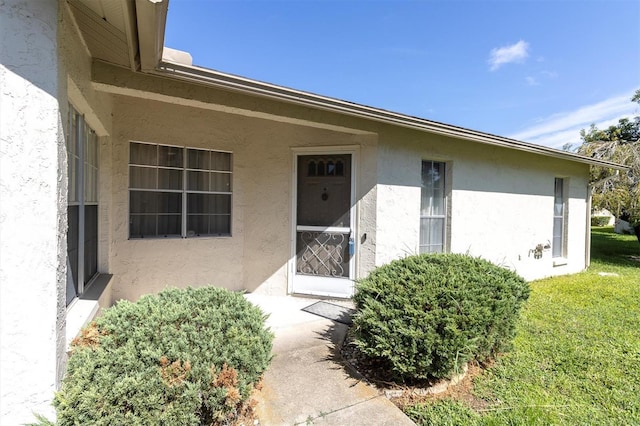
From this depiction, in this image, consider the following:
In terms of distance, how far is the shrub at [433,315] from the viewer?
318 cm

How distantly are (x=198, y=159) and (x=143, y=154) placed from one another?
2.92ft

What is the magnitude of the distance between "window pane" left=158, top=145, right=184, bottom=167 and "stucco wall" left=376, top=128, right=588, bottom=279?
361 cm

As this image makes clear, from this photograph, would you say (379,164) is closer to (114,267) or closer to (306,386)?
(306,386)

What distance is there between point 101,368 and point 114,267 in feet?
11.4

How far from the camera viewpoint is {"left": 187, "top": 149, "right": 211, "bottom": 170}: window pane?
5.79 m

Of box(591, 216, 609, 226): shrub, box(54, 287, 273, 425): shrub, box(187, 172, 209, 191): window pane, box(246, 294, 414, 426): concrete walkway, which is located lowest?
box(246, 294, 414, 426): concrete walkway

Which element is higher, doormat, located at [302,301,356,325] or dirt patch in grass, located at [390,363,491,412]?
doormat, located at [302,301,356,325]

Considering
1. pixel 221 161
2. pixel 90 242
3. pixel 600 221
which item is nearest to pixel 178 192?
pixel 221 161

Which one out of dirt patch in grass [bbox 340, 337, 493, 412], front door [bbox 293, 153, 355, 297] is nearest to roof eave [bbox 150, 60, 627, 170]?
front door [bbox 293, 153, 355, 297]

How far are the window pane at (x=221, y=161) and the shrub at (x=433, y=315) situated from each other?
11.9 feet

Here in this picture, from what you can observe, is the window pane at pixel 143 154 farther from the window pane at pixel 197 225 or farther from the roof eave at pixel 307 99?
the roof eave at pixel 307 99

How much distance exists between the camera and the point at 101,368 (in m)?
2.14

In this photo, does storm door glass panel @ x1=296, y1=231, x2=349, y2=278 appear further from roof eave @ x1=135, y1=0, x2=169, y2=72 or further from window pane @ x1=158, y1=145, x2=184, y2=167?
roof eave @ x1=135, y1=0, x2=169, y2=72

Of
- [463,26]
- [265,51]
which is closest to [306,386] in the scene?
[463,26]
